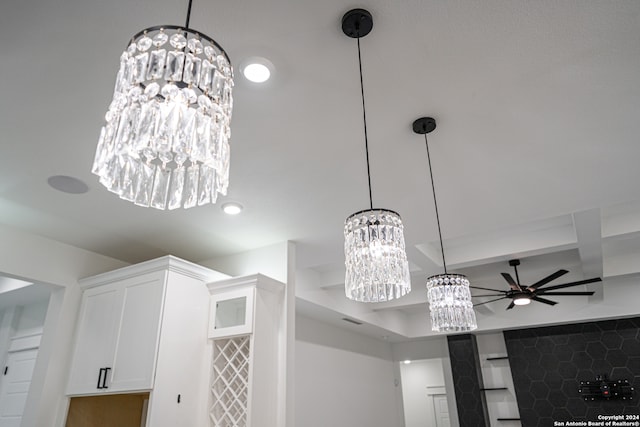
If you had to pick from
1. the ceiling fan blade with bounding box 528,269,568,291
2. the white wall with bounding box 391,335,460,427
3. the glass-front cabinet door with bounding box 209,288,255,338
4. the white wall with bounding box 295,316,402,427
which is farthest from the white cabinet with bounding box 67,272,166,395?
the white wall with bounding box 391,335,460,427

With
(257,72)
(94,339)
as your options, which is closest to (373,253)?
(257,72)

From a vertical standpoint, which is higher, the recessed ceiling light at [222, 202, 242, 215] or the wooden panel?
the recessed ceiling light at [222, 202, 242, 215]

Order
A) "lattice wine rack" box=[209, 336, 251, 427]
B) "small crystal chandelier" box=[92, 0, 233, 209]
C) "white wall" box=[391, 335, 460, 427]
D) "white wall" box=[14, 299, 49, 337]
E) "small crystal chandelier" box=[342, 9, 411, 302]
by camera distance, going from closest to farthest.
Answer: "small crystal chandelier" box=[92, 0, 233, 209]
"small crystal chandelier" box=[342, 9, 411, 302]
"lattice wine rack" box=[209, 336, 251, 427]
"white wall" box=[14, 299, 49, 337]
"white wall" box=[391, 335, 460, 427]

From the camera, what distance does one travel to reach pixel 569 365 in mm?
6578

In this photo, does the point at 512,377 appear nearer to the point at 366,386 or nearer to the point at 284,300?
the point at 366,386

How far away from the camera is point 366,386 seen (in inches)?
279

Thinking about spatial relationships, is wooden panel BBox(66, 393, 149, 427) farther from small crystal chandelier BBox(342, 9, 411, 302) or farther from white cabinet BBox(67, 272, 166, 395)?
small crystal chandelier BBox(342, 9, 411, 302)

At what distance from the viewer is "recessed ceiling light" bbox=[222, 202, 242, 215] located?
2.93m

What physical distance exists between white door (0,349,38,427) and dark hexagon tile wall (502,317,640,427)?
6720 millimetres

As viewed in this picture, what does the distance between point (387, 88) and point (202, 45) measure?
3.44 ft

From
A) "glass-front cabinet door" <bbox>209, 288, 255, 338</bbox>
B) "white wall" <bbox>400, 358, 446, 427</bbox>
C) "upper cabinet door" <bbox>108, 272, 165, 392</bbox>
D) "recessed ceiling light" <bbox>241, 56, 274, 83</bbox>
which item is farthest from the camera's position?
"white wall" <bbox>400, 358, 446, 427</bbox>

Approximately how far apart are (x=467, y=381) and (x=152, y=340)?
594 cm

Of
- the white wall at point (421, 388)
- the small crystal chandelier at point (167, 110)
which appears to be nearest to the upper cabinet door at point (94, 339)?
the small crystal chandelier at point (167, 110)

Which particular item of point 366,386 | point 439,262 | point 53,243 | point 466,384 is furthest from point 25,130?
point 466,384
